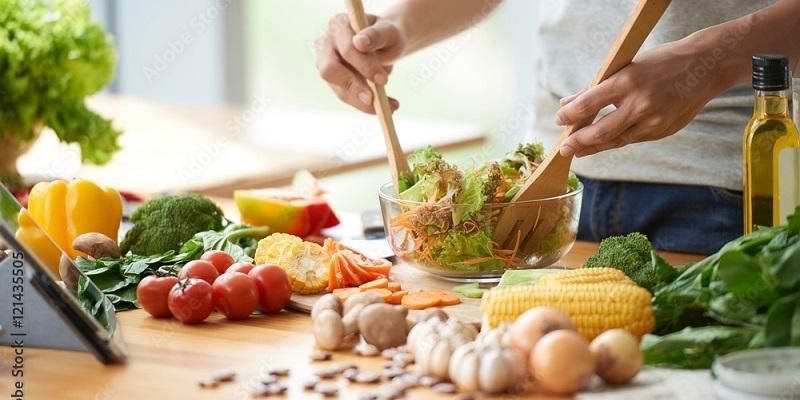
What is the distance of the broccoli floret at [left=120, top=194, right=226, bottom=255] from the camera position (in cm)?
203

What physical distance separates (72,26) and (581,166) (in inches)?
52.2

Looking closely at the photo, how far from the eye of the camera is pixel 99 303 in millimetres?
1649

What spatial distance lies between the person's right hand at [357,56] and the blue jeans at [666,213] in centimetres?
52

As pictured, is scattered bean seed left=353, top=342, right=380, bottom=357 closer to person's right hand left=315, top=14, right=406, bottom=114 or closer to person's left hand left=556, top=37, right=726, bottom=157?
person's left hand left=556, top=37, right=726, bottom=157

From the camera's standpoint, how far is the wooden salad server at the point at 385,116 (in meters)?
1.96

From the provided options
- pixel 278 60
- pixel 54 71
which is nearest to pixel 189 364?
pixel 54 71

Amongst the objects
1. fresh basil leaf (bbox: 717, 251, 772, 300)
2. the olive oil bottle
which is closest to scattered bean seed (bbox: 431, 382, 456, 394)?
fresh basil leaf (bbox: 717, 251, 772, 300)

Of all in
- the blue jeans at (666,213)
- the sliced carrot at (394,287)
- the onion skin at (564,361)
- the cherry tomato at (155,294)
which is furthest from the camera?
the blue jeans at (666,213)

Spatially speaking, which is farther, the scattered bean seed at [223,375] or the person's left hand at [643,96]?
the person's left hand at [643,96]

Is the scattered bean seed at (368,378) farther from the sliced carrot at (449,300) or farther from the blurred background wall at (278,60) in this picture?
the blurred background wall at (278,60)

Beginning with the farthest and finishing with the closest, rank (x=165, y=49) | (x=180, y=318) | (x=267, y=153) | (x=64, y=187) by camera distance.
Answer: (x=165, y=49)
(x=267, y=153)
(x=64, y=187)
(x=180, y=318)

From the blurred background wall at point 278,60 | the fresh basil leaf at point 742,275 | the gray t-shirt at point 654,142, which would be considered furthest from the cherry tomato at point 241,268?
the blurred background wall at point 278,60

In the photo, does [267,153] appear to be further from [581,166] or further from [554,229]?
[554,229]

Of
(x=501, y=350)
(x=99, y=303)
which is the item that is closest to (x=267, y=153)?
(x=99, y=303)
